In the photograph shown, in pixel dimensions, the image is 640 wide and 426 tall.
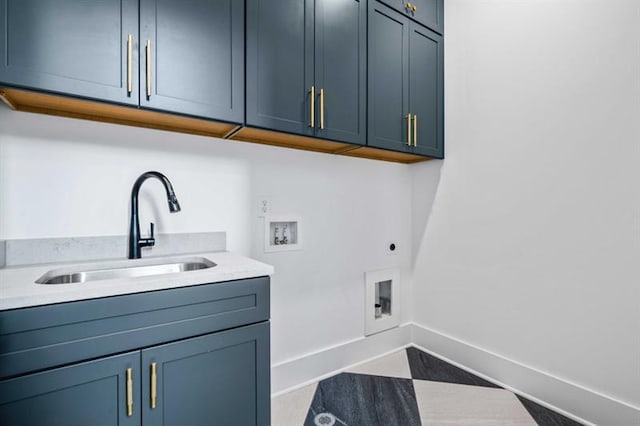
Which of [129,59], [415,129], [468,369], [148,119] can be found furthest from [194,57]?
[468,369]

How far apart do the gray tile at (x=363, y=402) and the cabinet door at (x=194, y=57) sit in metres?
1.51

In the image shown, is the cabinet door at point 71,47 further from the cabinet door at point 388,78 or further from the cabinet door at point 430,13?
the cabinet door at point 430,13

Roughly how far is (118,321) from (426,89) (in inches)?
82.4

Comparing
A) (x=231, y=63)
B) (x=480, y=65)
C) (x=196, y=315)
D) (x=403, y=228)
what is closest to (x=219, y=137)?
(x=231, y=63)

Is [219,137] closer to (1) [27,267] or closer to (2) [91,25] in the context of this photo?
(2) [91,25]

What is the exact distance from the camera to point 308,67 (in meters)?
1.52

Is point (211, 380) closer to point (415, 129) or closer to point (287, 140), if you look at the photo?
point (287, 140)

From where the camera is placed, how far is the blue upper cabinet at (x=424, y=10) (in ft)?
6.25

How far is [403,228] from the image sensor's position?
241 centimetres

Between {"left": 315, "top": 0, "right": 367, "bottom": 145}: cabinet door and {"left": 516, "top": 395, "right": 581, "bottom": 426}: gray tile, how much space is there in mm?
1673

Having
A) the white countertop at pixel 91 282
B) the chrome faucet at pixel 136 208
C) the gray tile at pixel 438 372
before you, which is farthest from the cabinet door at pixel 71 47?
the gray tile at pixel 438 372

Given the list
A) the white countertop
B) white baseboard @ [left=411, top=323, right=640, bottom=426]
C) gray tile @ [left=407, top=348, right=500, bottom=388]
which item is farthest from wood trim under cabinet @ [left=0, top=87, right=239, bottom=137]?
white baseboard @ [left=411, top=323, right=640, bottom=426]

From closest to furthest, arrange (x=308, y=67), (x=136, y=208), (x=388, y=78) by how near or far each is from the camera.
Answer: (x=136, y=208), (x=308, y=67), (x=388, y=78)

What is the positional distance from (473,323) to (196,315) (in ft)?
5.87
